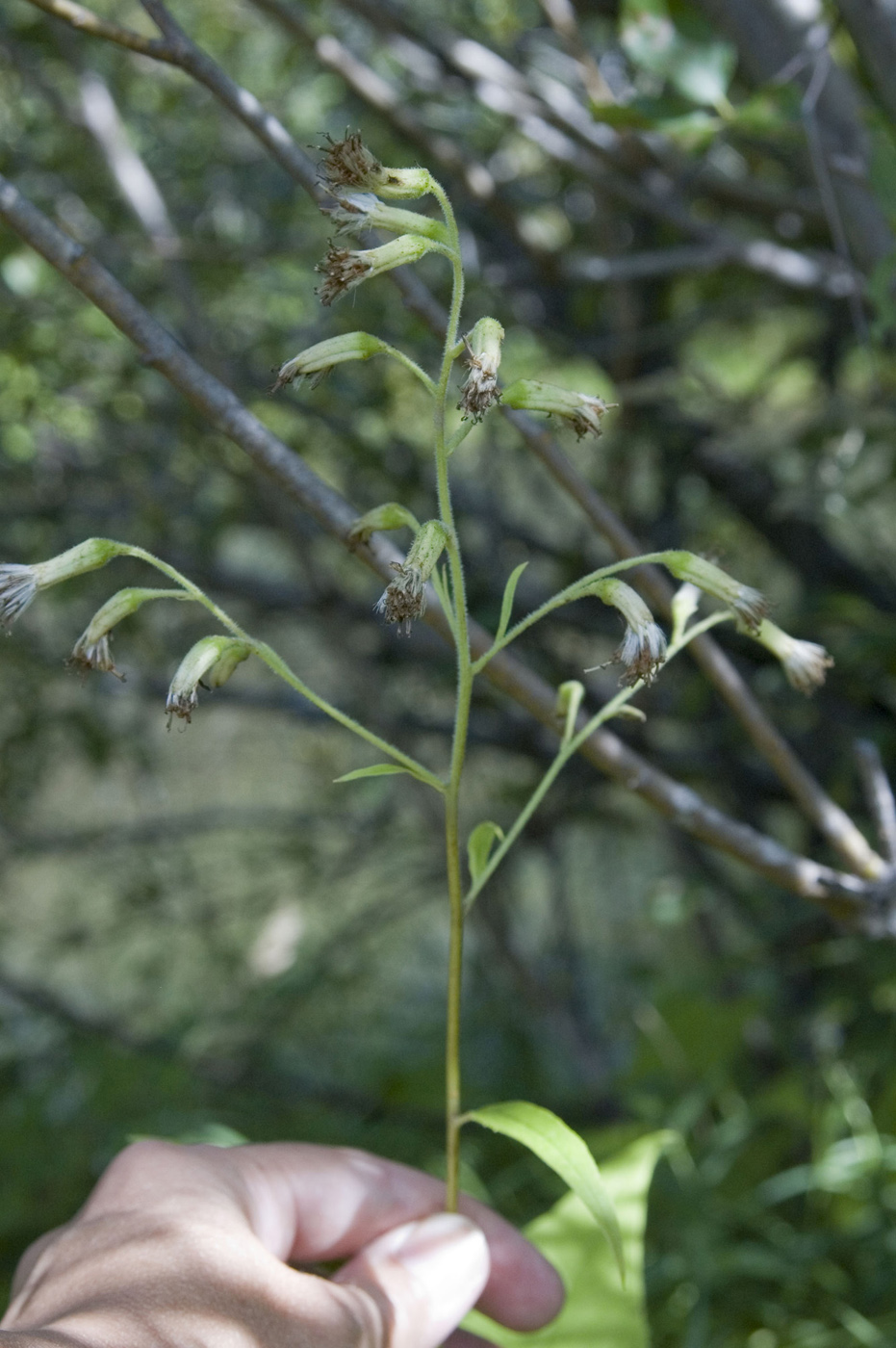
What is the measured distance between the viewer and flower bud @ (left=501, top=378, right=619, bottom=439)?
1.38 feet

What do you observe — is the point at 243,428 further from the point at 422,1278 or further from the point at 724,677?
the point at 422,1278

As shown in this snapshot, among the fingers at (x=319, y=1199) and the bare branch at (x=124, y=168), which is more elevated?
the bare branch at (x=124, y=168)

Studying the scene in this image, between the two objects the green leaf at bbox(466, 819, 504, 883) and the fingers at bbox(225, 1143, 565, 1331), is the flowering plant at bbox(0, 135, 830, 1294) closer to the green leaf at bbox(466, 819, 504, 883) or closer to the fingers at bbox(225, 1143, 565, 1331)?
the green leaf at bbox(466, 819, 504, 883)

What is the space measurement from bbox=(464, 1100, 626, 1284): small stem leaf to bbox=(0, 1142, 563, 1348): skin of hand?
119 millimetres

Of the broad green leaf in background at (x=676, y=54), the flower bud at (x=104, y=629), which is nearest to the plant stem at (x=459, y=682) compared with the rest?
the flower bud at (x=104, y=629)

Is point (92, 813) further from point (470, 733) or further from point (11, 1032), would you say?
point (470, 733)

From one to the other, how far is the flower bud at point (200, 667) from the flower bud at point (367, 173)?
166mm

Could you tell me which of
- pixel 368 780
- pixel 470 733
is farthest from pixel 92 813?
pixel 470 733

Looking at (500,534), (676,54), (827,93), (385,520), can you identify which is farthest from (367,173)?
(500,534)

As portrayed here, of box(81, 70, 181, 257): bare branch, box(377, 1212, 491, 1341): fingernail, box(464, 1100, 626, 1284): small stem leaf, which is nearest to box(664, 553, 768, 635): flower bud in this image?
box(464, 1100, 626, 1284): small stem leaf

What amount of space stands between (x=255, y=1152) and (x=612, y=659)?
346 mm

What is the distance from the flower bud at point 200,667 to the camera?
42 centimetres

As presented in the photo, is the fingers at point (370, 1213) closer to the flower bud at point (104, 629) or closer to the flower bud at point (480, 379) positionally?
the flower bud at point (104, 629)

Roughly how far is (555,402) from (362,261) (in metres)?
0.08
